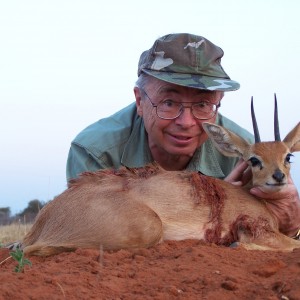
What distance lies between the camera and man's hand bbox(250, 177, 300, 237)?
21.7ft

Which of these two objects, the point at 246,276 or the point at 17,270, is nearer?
the point at 246,276

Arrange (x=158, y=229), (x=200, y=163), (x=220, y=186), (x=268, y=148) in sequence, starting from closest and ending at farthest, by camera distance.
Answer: (x=158, y=229) < (x=220, y=186) < (x=268, y=148) < (x=200, y=163)

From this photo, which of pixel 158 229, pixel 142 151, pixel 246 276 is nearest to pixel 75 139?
pixel 142 151

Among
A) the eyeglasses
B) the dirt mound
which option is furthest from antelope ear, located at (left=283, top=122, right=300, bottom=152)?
the dirt mound

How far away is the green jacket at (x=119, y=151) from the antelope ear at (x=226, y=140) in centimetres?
51

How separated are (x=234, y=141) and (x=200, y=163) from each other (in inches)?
28.7

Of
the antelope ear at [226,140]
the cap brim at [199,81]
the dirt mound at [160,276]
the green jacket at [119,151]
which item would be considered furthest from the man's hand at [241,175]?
the dirt mound at [160,276]

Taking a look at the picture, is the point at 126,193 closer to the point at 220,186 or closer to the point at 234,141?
the point at 220,186

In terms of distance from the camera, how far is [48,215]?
599 cm

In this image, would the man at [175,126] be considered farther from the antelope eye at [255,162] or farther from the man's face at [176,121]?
the antelope eye at [255,162]

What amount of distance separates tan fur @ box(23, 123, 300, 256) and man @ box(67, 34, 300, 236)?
0.45 meters

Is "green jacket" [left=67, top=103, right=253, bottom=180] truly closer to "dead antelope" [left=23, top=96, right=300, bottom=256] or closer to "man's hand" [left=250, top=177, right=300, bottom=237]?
"dead antelope" [left=23, top=96, right=300, bottom=256]

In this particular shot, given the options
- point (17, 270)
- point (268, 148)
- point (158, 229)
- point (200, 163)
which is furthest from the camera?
point (200, 163)

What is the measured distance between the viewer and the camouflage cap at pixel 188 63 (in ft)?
23.4
